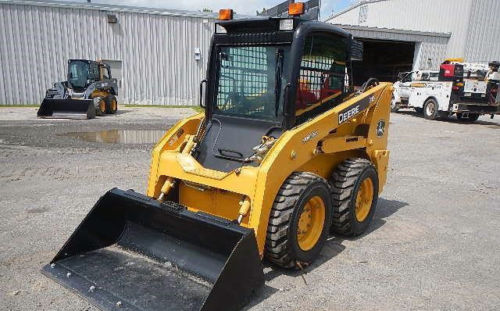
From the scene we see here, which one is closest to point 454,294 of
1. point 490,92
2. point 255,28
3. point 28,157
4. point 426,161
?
point 255,28

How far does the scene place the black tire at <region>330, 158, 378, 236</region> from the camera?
4.21 metres

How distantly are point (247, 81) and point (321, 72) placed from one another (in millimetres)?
781

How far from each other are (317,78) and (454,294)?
2353mm

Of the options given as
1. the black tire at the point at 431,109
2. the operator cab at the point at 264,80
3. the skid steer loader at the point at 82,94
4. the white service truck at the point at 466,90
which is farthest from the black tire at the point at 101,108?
the black tire at the point at 431,109

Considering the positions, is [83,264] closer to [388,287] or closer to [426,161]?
[388,287]

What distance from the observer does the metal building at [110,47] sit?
1877 cm

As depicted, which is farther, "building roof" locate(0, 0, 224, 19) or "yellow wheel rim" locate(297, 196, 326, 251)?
"building roof" locate(0, 0, 224, 19)

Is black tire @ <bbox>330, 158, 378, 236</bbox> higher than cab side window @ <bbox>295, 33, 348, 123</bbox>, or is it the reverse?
cab side window @ <bbox>295, 33, 348, 123</bbox>

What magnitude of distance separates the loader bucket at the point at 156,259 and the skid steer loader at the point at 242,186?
1 cm

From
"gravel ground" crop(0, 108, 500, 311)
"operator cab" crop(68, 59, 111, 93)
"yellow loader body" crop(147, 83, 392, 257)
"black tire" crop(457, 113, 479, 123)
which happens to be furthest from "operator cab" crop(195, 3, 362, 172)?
"black tire" crop(457, 113, 479, 123)

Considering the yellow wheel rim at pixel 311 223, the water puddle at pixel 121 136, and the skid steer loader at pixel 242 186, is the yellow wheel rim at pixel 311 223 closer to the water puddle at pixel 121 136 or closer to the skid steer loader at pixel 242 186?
the skid steer loader at pixel 242 186

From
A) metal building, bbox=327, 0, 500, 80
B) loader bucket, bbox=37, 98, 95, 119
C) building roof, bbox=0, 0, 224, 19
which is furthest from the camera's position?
metal building, bbox=327, 0, 500, 80

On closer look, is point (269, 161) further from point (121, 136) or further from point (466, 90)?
point (466, 90)

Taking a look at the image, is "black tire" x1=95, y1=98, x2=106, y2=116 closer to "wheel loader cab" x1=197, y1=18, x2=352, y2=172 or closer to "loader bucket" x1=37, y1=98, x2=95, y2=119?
"loader bucket" x1=37, y1=98, x2=95, y2=119
